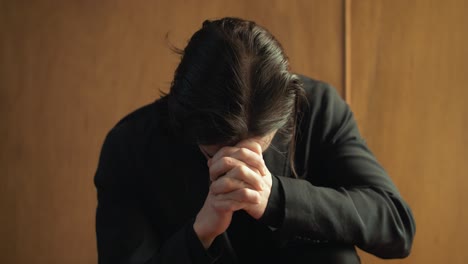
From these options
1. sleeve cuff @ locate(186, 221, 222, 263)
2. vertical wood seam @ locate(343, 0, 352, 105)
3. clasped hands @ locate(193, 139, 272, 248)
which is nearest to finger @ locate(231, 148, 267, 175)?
clasped hands @ locate(193, 139, 272, 248)

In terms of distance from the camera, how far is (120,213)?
3.01 ft

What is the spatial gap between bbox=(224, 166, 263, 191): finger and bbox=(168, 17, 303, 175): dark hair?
4cm

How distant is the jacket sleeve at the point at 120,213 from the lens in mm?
901

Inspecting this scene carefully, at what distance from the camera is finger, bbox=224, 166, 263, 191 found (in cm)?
73

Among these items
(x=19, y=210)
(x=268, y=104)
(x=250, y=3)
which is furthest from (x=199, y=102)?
(x=19, y=210)

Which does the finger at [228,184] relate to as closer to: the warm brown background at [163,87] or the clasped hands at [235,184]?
the clasped hands at [235,184]

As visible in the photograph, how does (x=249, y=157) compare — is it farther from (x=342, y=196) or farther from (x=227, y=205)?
(x=342, y=196)

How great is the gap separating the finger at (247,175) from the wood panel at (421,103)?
2.25ft

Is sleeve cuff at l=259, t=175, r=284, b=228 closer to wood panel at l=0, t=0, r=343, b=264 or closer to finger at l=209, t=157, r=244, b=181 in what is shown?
finger at l=209, t=157, r=244, b=181

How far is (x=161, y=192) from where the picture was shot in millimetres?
952

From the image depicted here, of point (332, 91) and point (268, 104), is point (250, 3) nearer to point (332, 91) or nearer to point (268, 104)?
point (332, 91)

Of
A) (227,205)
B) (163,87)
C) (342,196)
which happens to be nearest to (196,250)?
(227,205)

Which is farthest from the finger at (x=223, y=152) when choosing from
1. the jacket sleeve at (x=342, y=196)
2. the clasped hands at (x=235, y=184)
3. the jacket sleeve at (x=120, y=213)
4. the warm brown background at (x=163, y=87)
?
the warm brown background at (x=163, y=87)

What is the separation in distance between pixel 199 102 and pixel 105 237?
0.35 metres
